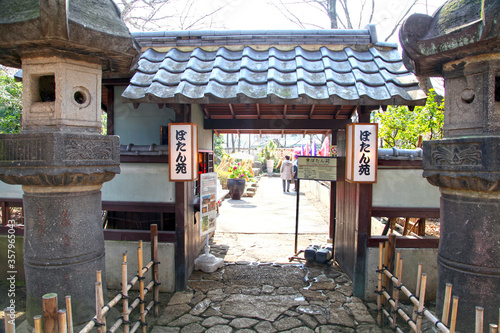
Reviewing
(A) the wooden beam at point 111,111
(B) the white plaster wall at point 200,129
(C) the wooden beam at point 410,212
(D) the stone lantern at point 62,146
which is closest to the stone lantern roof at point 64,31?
(D) the stone lantern at point 62,146

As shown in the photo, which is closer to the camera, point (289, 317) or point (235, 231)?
point (289, 317)

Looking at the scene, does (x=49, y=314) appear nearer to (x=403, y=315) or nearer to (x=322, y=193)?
(x=403, y=315)

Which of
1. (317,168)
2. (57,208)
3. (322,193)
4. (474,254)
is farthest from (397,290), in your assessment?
(322,193)

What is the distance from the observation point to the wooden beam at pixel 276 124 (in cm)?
754

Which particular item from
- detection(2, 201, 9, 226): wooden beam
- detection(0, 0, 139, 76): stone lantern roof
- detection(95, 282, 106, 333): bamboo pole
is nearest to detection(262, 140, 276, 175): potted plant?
detection(2, 201, 9, 226): wooden beam

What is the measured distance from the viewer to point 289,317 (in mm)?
4844

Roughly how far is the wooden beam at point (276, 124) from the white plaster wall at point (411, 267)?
10.5 feet

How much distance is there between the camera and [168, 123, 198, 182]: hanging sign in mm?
5402

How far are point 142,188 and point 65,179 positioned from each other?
93.7 inches

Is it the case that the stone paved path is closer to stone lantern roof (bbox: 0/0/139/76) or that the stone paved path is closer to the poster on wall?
the poster on wall

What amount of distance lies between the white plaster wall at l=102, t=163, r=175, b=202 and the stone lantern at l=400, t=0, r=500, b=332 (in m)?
4.19

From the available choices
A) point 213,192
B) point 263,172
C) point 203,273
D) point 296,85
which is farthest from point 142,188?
point 263,172

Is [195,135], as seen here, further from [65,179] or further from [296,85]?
[65,179]

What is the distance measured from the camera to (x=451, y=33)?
314cm
